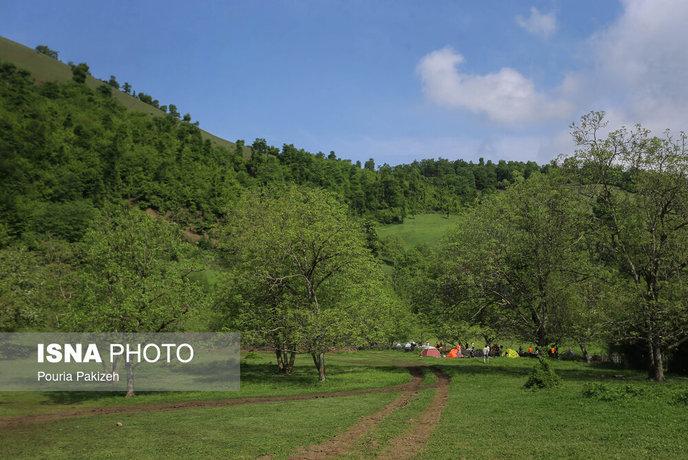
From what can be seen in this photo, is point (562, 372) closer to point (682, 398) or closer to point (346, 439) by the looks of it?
point (682, 398)

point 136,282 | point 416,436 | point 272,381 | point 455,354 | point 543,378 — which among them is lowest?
point 455,354

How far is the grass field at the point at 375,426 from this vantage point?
1538cm

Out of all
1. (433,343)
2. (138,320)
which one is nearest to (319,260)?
(138,320)

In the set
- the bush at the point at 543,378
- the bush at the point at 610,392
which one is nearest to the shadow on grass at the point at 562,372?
the bush at the point at 543,378

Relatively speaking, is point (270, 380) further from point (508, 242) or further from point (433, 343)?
point (433, 343)

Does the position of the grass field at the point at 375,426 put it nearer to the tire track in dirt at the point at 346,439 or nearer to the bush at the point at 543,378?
the tire track in dirt at the point at 346,439

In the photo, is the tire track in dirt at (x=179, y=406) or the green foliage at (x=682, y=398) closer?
the green foliage at (x=682, y=398)

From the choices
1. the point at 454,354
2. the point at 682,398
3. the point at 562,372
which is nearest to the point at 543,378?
the point at 682,398

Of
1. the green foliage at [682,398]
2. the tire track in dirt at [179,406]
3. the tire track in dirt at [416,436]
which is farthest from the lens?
the tire track in dirt at [179,406]

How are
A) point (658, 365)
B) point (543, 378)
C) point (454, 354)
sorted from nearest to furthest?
1. point (543, 378)
2. point (658, 365)
3. point (454, 354)

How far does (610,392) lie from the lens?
21.9 m

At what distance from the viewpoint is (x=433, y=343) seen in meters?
78.0

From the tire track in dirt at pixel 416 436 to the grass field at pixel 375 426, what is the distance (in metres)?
0.14

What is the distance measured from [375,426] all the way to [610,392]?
10330 millimetres
